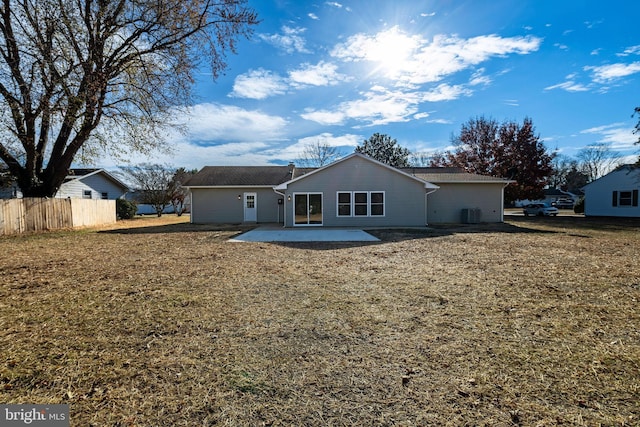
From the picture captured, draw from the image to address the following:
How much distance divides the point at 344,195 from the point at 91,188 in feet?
73.1

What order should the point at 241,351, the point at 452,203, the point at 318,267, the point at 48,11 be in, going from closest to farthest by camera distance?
the point at 241,351 < the point at 318,267 < the point at 48,11 < the point at 452,203

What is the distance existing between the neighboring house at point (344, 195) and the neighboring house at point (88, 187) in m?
10.4

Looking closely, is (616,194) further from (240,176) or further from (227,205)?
(227,205)

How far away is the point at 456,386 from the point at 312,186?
14.5m

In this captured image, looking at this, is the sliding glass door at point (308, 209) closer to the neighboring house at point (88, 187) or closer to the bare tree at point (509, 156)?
the neighboring house at point (88, 187)

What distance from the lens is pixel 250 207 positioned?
2070 cm

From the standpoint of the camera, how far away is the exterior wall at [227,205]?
67.2 feet

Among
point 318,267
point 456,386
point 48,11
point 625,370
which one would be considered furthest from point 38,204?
point 625,370

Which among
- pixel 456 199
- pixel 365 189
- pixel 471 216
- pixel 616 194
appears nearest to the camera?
pixel 365 189

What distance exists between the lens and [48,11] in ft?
40.5

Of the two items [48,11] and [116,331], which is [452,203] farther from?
[48,11]

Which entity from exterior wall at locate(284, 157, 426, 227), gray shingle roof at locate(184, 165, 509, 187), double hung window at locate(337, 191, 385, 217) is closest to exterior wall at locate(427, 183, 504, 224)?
gray shingle roof at locate(184, 165, 509, 187)

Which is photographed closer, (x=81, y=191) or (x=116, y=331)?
(x=116, y=331)

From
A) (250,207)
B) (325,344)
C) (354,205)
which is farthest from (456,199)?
→ (325,344)
